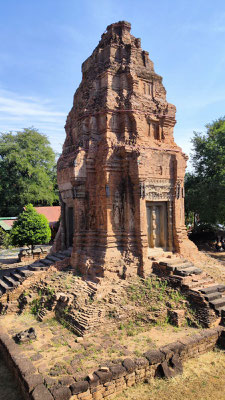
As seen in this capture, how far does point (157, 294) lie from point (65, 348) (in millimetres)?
3772

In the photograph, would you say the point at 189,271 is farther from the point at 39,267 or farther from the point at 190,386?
the point at 39,267

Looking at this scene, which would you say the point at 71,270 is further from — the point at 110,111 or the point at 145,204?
the point at 110,111

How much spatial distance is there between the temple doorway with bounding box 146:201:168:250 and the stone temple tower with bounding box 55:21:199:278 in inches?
1.8

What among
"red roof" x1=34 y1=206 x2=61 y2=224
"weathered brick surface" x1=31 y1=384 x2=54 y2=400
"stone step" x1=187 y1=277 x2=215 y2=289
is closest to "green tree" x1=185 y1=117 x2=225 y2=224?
"stone step" x1=187 y1=277 x2=215 y2=289

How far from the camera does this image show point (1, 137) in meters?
39.3

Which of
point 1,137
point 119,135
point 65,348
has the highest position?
point 1,137

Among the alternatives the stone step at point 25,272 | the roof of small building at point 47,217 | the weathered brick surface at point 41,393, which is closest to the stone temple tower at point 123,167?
the stone step at point 25,272

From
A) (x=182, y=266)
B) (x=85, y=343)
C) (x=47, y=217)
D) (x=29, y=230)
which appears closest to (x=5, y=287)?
(x=85, y=343)

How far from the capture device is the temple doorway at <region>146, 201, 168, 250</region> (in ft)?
40.9

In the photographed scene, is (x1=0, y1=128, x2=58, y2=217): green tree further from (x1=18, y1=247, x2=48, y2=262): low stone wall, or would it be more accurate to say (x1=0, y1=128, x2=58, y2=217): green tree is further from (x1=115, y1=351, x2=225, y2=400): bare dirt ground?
(x1=115, y1=351, x2=225, y2=400): bare dirt ground

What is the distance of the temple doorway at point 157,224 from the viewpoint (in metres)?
12.5

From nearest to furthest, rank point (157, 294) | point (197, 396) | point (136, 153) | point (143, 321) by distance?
point (197, 396)
point (143, 321)
point (157, 294)
point (136, 153)

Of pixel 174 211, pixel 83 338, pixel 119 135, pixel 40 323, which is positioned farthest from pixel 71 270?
pixel 119 135

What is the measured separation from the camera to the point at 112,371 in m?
6.68
